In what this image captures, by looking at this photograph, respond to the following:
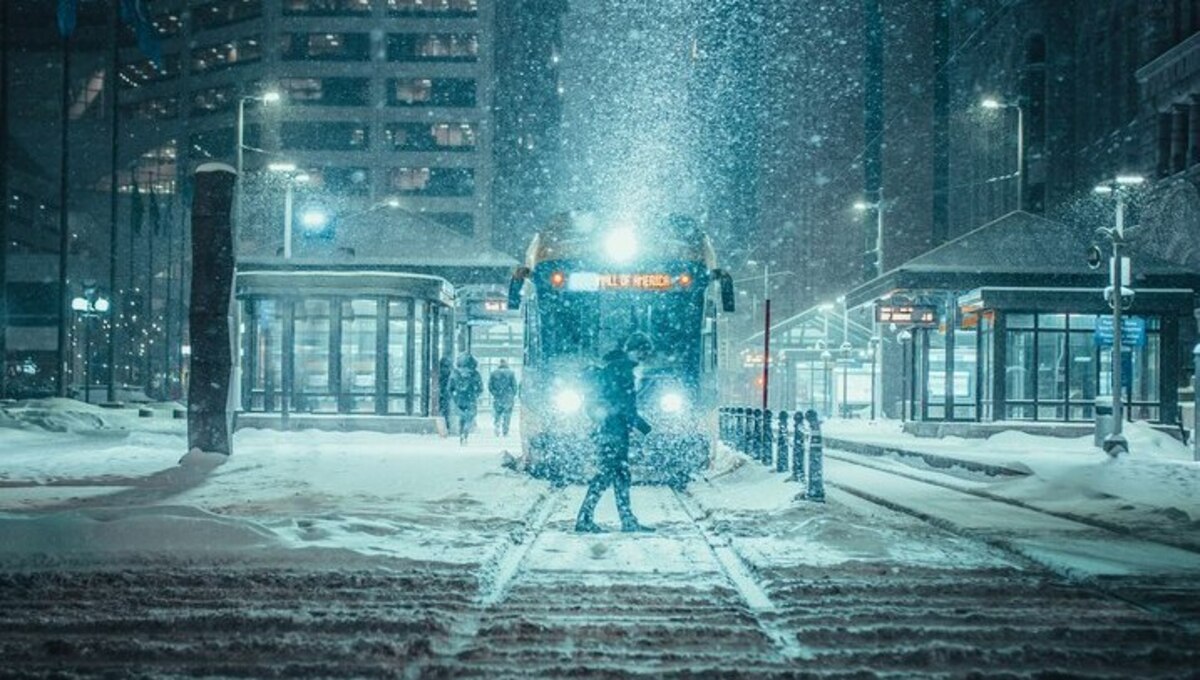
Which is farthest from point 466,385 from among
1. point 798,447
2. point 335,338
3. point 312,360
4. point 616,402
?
point 616,402

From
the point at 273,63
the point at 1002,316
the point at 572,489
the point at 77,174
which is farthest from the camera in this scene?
the point at 77,174

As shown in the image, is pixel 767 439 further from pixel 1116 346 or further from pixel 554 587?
pixel 554 587

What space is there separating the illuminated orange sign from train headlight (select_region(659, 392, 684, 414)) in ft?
5.43

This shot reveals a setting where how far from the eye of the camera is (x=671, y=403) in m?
18.7

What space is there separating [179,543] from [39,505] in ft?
15.2

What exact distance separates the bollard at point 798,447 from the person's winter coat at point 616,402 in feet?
17.3

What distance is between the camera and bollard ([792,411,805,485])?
17.8 m

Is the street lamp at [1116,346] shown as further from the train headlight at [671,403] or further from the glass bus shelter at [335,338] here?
the glass bus shelter at [335,338]

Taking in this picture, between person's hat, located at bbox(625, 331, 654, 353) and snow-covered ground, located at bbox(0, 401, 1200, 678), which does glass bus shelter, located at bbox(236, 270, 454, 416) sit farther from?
person's hat, located at bbox(625, 331, 654, 353)

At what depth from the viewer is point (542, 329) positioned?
19.2 meters

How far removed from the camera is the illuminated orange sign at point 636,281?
19188 mm

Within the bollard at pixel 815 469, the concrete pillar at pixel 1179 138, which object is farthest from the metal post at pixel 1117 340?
the concrete pillar at pixel 1179 138

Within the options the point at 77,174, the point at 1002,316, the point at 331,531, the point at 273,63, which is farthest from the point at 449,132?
the point at 331,531

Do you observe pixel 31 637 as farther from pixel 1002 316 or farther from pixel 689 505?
pixel 1002 316
